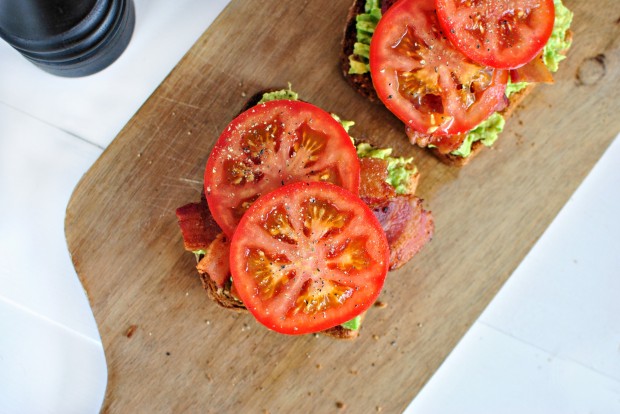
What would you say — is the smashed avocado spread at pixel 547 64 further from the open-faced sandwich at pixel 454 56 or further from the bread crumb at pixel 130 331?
the bread crumb at pixel 130 331

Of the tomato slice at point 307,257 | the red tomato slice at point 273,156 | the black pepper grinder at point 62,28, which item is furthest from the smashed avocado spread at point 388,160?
the black pepper grinder at point 62,28

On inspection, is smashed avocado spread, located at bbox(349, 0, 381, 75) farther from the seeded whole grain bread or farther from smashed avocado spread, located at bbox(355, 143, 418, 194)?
the seeded whole grain bread

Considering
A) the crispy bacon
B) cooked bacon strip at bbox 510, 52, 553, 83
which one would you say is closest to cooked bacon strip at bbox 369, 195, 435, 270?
the crispy bacon

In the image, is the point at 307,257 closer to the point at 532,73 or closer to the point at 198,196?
the point at 198,196

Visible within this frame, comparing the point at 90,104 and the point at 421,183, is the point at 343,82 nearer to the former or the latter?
the point at 421,183

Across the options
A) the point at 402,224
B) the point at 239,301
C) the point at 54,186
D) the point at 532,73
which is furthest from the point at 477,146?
the point at 54,186

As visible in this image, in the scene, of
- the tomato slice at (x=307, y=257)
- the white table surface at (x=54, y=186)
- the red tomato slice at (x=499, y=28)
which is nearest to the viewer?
the tomato slice at (x=307, y=257)
